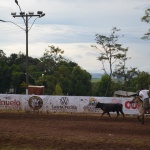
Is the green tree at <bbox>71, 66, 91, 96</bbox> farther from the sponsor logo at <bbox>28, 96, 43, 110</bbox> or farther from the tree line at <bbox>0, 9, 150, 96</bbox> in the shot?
the sponsor logo at <bbox>28, 96, 43, 110</bbox>

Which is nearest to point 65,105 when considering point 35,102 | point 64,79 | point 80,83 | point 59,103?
point 59,103

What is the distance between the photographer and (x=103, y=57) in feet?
192

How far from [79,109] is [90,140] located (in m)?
16.5

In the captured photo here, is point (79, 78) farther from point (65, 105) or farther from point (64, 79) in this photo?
point (65, 105)

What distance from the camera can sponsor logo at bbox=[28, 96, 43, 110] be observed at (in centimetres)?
3155

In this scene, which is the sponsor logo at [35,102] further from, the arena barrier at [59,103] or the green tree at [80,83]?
the green tree at [80,83]

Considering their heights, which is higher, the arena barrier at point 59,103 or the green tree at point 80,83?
the green tree at point 80,83

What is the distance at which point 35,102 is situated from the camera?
3156cm

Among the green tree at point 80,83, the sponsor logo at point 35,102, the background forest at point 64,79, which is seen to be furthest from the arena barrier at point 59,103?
the green tree at point 80,83

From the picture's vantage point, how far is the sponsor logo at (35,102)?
31.5 metres

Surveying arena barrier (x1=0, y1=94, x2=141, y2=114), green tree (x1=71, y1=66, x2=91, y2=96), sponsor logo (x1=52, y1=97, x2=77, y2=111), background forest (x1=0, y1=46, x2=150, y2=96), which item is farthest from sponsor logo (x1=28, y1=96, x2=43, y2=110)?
green tree (x1=71, y1=66, x2=91, y2=96)

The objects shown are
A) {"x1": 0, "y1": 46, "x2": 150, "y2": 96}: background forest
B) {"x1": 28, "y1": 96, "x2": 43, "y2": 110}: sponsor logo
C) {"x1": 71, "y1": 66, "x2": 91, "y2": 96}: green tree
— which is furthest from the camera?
{"x1": 71, "y1": 66, "x2": 91, "y2": 96}: green tree

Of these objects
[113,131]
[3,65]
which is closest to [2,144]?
[113,131]

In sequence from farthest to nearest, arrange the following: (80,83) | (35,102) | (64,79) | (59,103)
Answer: (80,83) < (64,79) < (59,103) < (35,102)
